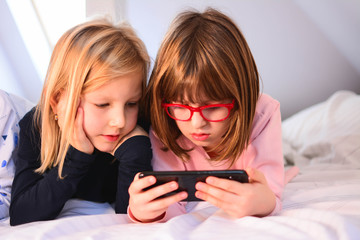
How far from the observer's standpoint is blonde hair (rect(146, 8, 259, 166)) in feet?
3.11

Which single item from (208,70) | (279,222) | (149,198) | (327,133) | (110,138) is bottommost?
(327,133)

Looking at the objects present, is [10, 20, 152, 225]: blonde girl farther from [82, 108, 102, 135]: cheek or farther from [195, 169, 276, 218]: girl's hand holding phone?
[195, 169, 276, 218]: girl's hand holding phone

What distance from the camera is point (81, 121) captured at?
105cm

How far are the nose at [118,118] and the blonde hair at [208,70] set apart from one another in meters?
0.10

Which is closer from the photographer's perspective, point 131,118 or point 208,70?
point 208,70

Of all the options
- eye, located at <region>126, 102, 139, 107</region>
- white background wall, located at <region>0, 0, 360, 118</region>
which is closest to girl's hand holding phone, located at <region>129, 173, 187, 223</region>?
eye, located at <region>126, 102, 139, 107</region>

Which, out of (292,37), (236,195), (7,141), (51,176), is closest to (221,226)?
(236,195)

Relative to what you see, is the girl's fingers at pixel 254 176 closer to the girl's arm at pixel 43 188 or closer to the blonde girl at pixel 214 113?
the blonde girl at pixel 214 113

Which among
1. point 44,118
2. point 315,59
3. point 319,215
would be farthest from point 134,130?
point 315,59

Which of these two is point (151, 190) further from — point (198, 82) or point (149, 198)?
point (198, 82)

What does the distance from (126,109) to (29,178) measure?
350 mm

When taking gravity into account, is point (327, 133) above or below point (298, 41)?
below

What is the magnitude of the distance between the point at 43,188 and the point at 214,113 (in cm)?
51

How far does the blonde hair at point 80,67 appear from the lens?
1.01 meters
